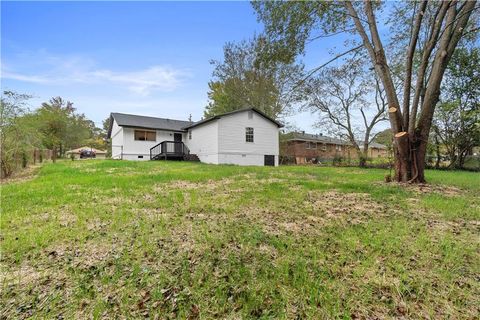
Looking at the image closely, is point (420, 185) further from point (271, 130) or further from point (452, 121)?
point (452, 121)

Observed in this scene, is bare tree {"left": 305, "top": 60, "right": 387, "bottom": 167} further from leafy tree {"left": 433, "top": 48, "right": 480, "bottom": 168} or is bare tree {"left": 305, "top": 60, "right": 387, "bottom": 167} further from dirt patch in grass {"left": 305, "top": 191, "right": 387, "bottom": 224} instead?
dirt patch in grass {"left": 305, "top": 191, "right": 387, "bottom": 224}

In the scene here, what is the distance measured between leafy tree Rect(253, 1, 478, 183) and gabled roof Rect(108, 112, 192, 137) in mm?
14430

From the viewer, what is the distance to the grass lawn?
163cm

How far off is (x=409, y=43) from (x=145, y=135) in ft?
60.7

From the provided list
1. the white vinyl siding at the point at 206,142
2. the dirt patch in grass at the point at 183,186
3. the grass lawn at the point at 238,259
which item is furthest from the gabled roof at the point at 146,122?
the grass lawn at the point at 238,259

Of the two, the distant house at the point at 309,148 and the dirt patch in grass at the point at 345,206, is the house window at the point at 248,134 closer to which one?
the distant house at the point at 309,148

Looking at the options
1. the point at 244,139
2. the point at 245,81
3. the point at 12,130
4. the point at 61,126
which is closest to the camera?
the point at 12,130

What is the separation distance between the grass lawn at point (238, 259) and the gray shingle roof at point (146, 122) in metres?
15.3

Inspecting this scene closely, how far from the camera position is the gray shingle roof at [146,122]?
1827cm

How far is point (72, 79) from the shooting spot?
17.0 metres

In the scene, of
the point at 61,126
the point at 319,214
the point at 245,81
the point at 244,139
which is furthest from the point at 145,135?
the point at 61,126

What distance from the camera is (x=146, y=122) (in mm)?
19781

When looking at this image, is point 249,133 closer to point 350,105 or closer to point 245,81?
point 245,81

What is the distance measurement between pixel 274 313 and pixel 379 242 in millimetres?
1769
